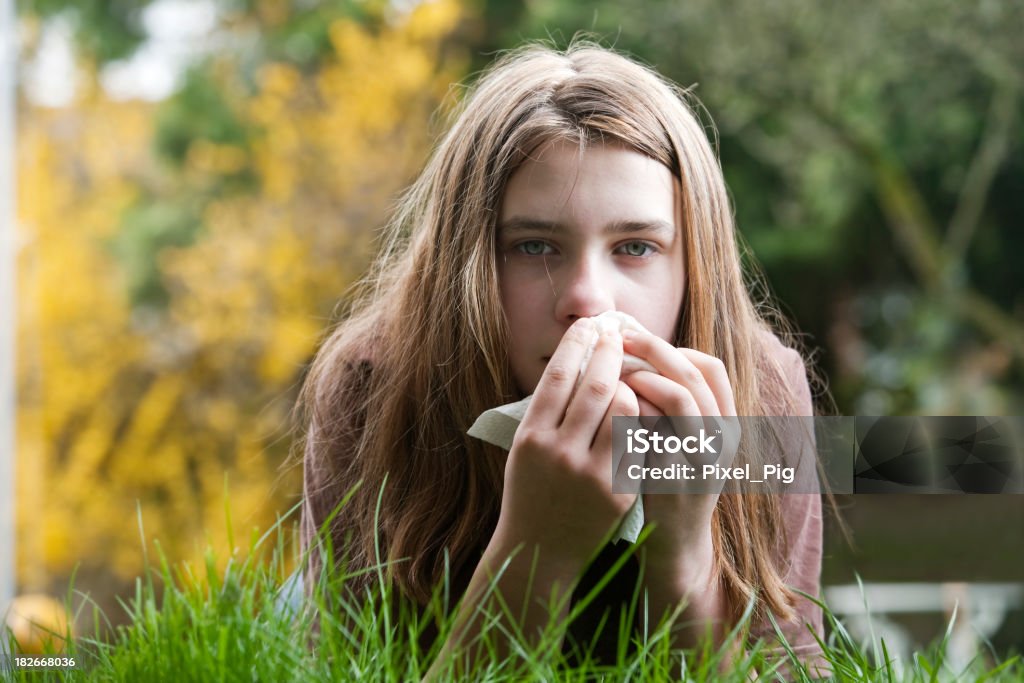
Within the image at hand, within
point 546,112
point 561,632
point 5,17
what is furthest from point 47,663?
point 5,17

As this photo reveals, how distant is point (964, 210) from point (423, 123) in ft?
8.94

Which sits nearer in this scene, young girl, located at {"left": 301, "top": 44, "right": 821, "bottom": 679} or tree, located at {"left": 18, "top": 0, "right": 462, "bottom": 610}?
young girl, located at {"left": 301, "top": 44, "right": 821, "bottom": 679}

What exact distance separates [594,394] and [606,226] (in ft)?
0.54

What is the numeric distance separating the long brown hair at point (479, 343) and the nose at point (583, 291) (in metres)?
0.10

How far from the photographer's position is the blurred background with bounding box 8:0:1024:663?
4.68 metres

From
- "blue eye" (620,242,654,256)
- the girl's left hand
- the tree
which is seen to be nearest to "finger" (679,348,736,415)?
the girl's left hand

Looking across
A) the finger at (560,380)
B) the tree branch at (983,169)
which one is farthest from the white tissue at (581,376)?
the tree branch at (983,169)

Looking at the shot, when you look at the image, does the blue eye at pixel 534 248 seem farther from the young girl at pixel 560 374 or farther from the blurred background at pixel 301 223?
the blurred background at pixel 301 223

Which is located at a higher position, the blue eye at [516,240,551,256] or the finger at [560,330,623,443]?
the blue eye at [516,240,551,256]

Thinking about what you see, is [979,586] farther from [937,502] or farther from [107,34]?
[107,34]

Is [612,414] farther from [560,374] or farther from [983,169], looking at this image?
[983,169]

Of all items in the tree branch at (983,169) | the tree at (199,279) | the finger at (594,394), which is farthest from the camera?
the tree at (199,279)

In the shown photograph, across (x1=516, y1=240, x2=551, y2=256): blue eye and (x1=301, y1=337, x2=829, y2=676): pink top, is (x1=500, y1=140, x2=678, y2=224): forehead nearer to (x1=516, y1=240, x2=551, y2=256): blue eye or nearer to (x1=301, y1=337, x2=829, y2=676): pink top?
(x1=516, y1=240, x2=551, y2=256): blue eye

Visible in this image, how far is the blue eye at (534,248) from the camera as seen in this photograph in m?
0.91
